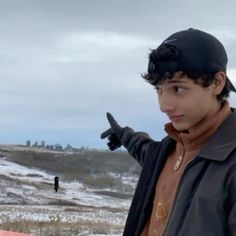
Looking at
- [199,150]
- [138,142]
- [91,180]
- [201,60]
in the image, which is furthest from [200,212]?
[91,180]

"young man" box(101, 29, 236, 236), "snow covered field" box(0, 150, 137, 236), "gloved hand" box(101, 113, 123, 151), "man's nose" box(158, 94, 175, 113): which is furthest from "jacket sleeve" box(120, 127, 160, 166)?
"snow covered field" box(0, 150, 137, 236)

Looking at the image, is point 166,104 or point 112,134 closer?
point 166,104

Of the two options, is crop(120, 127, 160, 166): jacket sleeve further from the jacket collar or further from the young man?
the jacket collar

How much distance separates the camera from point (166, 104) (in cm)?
201

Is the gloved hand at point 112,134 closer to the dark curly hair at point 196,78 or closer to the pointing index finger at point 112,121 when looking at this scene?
the pointing index finger at point 112,121

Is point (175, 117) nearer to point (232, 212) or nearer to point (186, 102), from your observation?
point (186, 102)

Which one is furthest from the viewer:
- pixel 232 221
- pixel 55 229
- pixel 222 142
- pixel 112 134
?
pixel 55 229

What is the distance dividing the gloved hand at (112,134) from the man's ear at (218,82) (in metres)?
0.88

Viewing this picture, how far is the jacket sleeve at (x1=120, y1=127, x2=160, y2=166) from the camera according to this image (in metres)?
2.53

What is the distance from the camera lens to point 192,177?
1.90 m

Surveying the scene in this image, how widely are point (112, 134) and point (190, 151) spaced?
88cm

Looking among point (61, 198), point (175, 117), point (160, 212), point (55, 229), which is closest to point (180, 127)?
point (175, 117)

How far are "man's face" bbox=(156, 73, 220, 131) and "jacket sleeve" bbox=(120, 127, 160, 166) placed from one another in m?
0.44

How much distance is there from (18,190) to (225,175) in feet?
92.7
